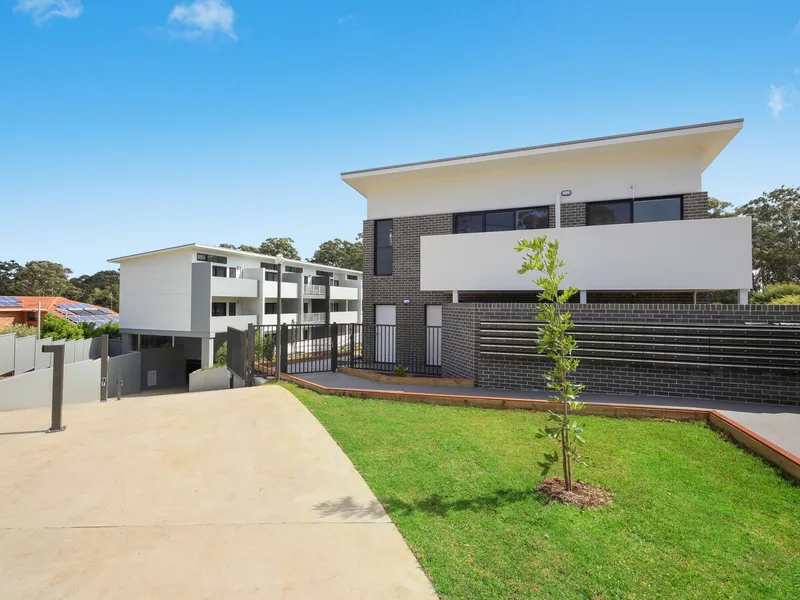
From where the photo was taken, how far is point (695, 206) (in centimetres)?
1069

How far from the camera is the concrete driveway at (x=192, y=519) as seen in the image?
3.01m

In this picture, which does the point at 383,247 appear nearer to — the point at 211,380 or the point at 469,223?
the point at 469,223

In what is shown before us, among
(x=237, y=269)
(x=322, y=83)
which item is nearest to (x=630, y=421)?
(x=322, y=83)

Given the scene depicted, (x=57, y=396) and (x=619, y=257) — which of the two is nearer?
(x=57, y=396)

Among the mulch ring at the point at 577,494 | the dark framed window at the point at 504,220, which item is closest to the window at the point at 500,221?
the dark framed window at the point at 504,220

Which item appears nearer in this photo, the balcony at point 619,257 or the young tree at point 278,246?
the balcony at point 619,257

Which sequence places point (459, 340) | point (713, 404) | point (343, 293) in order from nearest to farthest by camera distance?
point (713, 404)
point (459, 340)
point (343, 293)

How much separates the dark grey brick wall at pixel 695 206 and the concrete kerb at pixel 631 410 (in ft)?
20.0

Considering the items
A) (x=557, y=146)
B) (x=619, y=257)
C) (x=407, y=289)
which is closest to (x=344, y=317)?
(x=407, y=289)

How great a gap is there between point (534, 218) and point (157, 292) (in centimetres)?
2668

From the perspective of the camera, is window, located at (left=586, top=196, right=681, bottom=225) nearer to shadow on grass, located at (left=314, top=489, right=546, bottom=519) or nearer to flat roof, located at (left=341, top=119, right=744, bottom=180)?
flat roof, located at (left=341, top=119, right=744, bottom=180)

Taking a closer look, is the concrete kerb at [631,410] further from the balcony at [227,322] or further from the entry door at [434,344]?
the balcony at [227,322]

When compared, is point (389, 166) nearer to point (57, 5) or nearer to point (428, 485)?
point (57, 5)

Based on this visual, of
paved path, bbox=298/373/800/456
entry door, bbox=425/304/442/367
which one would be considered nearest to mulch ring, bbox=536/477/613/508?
paved path, bbox=298/373/800/456
